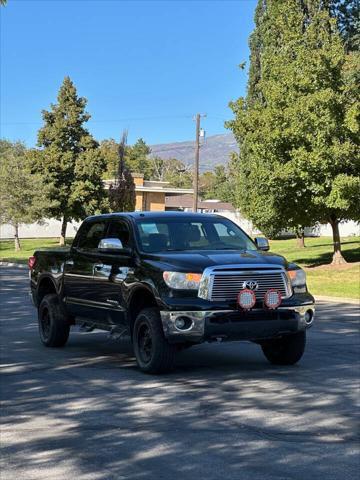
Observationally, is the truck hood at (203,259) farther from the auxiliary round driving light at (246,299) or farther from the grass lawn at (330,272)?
the grass lawn at (330,272)

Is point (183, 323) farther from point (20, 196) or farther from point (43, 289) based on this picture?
point (20, 196)

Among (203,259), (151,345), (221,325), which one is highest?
(203,259)

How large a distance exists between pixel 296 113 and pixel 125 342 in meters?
16.6

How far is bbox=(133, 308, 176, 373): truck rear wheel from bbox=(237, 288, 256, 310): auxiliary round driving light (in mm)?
971

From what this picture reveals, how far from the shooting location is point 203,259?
8.35 meters

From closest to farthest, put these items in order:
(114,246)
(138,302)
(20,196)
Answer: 1. (138,302)
2. (114,246)
3. (20,196)

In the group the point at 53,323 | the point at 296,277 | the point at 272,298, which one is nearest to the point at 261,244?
the point at 296,277

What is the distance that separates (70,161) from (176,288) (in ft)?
152

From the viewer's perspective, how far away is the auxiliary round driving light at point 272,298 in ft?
27.1

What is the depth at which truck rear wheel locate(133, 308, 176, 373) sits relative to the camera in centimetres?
829

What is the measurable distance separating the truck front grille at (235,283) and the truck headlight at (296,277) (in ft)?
1.10

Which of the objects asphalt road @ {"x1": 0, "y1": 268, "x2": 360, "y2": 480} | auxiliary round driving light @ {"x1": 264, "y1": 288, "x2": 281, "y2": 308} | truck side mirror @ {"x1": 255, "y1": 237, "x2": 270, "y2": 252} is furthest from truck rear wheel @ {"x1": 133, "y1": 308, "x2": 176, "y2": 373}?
truck side mirror @ {"x1": 255, "y1": 237, "x2": 270, "y2": 252}

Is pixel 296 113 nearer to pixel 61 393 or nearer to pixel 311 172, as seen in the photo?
pixel 311 172

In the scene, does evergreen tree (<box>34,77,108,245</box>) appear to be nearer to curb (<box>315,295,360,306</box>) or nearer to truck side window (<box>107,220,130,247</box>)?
curb (<box>315,295,360,306</box>)
